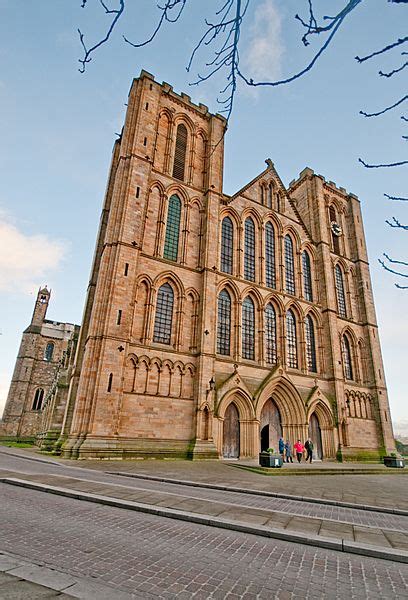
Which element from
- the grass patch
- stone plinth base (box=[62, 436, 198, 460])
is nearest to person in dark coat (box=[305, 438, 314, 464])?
stone plinth base (box=[62, 436, 198, 460])

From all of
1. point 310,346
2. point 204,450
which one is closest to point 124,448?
point 204,450

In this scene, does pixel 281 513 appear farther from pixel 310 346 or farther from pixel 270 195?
pixel 270 195

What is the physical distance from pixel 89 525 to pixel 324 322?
2613 centimetres

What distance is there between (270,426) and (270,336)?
6.39m

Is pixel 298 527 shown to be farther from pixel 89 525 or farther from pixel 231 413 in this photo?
pixel 231 413

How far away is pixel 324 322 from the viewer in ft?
93.4

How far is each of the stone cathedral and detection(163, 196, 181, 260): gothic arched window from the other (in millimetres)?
86

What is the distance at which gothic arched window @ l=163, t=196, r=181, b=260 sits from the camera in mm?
23344

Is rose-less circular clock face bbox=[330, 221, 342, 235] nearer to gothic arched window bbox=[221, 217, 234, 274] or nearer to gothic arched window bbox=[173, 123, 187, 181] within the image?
gothic arched window bbox=[221, 217, 234, 274]

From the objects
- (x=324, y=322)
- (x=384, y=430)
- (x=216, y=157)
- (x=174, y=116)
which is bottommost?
(x=384, y=430)

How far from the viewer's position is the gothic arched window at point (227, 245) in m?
25.3

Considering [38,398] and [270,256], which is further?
[38,398]

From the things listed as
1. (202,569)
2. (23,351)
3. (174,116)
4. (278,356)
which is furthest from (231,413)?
(23,351)

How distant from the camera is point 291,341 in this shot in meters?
26.4
